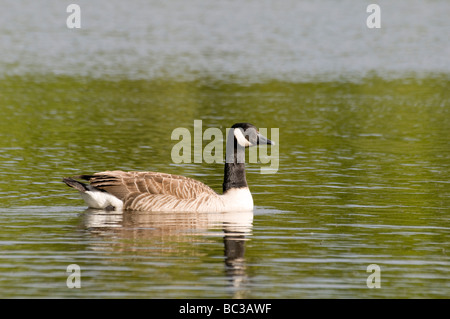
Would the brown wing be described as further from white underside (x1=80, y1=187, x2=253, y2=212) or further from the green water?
the green water

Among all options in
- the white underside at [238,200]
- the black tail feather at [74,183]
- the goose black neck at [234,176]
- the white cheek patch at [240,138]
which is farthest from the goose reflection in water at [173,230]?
the white cheek patch at [240,138]

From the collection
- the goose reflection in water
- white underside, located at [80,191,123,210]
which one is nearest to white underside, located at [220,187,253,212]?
the goose reflection in water

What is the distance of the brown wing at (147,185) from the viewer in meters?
21.6

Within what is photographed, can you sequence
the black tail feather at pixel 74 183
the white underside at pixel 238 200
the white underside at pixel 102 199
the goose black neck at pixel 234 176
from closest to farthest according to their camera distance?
the black tail feather at pixel 74 183
the white underside at pixel 102 199
the white underside at pixel 238 200
the goose black neck at pixel 234 176

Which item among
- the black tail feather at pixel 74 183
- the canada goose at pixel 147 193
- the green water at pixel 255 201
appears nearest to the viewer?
the green water at pixel 255 201

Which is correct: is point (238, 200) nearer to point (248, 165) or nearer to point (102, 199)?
point (102, 199)

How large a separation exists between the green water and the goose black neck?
79 cm

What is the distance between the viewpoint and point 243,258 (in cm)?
1694

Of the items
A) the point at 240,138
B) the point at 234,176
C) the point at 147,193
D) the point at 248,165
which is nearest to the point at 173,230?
the point at 147,193

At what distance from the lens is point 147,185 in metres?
21.6

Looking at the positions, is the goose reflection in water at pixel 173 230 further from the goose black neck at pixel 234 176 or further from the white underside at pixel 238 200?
the goose black neck at pixel 234 176

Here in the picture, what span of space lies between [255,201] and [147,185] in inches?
134

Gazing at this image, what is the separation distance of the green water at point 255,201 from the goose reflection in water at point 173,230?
0.04 metres
